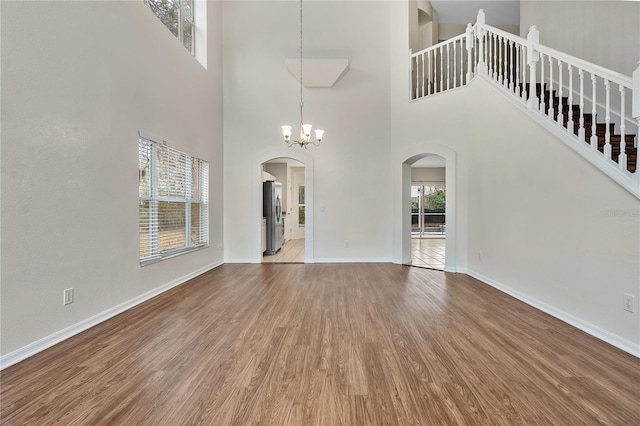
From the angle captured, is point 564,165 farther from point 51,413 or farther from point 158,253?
point 158,253

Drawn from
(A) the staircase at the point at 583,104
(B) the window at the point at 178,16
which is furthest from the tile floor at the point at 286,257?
(B) the window at the point at 178,16

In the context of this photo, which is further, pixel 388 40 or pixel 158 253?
pixel 388 40

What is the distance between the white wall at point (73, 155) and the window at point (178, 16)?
57 cm

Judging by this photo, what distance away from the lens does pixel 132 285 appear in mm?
3418

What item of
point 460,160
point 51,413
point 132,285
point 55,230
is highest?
point 460,160

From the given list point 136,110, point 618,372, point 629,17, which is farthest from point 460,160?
point 136,110

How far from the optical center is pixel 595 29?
4641 millimetres

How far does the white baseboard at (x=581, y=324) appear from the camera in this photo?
236 centimetres

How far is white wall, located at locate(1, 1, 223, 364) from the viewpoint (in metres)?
2.15

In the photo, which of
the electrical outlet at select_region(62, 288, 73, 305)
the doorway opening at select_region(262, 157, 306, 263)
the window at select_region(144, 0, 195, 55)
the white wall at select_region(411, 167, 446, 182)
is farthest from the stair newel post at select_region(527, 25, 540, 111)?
the white wall at select_region(411, 167, 446, 182)

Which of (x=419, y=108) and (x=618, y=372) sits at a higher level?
(x=419, y=108)

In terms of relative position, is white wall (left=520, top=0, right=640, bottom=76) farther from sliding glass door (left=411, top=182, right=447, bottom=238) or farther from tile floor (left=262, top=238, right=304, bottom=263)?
sliding glass door (left=411, top=182, right=447, bottom=238)

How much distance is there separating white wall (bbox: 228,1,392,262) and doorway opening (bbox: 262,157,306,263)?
84 centimetres

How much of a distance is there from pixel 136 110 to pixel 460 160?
480cm
